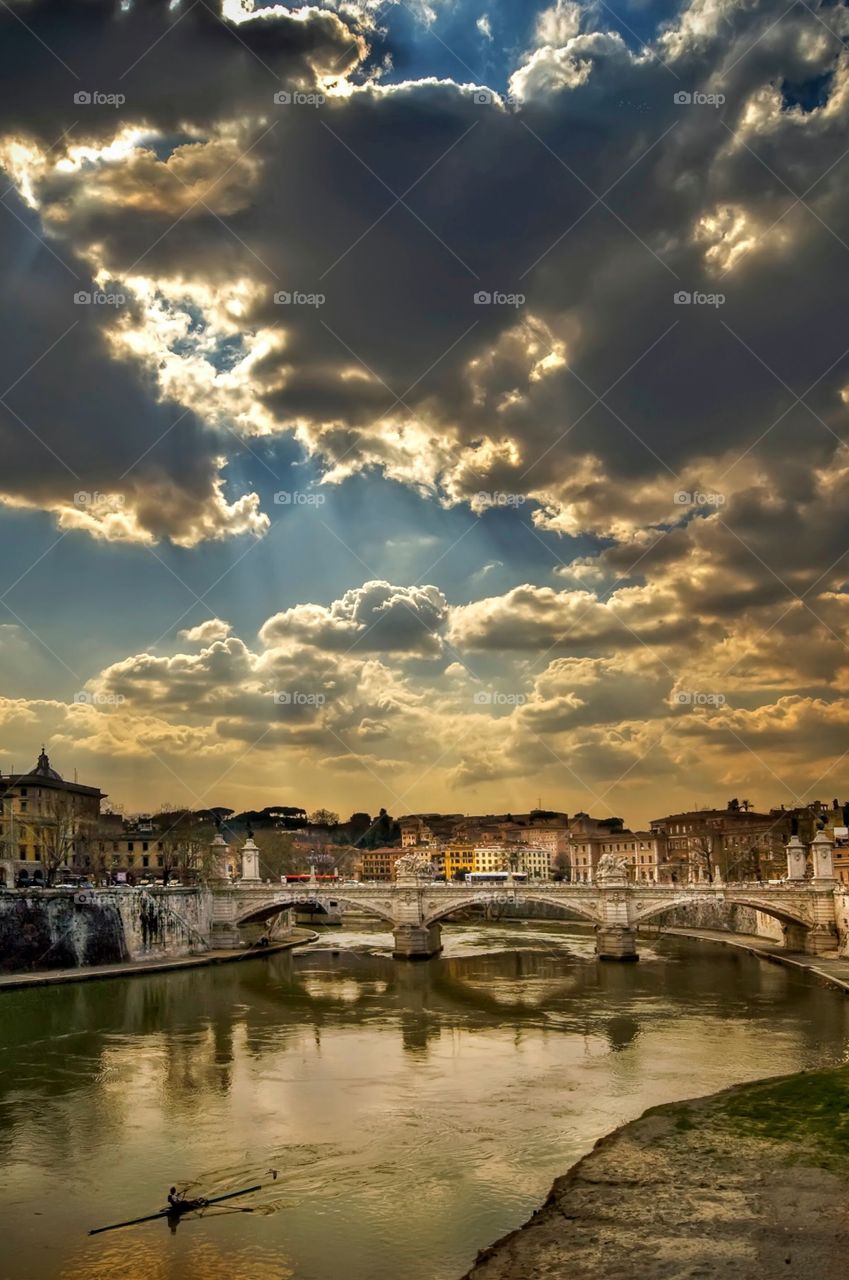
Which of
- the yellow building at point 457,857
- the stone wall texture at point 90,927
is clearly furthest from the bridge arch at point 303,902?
the yellow building at point 457,857

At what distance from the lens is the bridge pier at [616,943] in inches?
2687

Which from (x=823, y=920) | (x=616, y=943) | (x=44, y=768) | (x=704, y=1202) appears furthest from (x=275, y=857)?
(x=704, y=1202)

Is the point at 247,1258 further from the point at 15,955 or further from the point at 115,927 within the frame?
the point at 115,927

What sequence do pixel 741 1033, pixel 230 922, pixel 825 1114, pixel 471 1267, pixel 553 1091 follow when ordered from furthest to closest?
pixel 230 922
pixel 741 1033
pixel 553 1091
pixel 825 1114
pixel 471 1267

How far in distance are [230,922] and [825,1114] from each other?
56650mm

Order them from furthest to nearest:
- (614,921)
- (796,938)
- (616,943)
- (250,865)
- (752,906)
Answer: (250,865) < (796,938) < (614,921) < (616,943) < (752,906)

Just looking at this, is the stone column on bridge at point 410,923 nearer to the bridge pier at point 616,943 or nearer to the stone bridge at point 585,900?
the stone bridge at point 585,900

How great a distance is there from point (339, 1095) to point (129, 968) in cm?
3309

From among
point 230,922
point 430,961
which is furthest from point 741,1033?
point 230,922

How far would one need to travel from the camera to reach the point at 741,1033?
136 ft

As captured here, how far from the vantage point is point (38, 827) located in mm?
96062

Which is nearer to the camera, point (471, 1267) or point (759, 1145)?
point (471, 1267)

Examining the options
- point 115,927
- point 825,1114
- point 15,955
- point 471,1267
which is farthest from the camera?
point 115,927

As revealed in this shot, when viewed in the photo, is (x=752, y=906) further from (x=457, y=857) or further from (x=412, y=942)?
(x=457, y=857)
